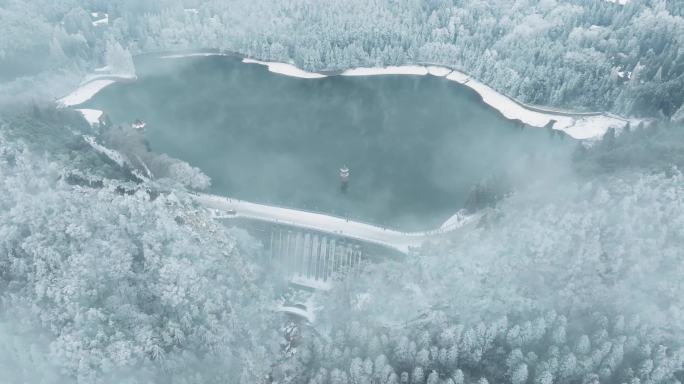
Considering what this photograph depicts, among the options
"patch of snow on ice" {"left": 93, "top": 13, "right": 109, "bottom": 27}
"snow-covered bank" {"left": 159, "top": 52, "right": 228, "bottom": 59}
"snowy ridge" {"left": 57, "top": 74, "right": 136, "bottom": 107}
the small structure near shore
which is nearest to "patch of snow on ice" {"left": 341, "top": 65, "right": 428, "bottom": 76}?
"snow-covered bank" {"left": 159, "top": 52, "right": 228, "bottom": 59}

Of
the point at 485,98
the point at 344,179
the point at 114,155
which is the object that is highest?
the point at 114,155

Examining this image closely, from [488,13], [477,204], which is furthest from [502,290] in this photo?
[488,13]

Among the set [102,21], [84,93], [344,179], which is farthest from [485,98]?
[102,21]

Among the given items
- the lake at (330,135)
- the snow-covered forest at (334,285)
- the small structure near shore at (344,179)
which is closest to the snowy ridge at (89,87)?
the lake at (330,135)

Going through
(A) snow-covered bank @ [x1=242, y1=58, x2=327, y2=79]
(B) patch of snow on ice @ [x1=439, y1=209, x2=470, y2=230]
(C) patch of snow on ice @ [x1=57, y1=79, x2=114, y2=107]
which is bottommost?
(B) patch of snow on ice @ [x1=439, y1=209, x2=470, y2=230]

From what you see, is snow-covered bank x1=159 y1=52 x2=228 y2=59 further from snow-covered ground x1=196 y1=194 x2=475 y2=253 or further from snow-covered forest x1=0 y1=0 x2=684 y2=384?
snow-covered ground x1=196 y1=194 x2=475 y2=253

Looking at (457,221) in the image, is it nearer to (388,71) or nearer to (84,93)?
(388,71)

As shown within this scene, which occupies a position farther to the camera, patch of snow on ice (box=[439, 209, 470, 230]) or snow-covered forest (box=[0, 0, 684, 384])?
patch of snow on ice (box=[439, 209, 470, 230])
